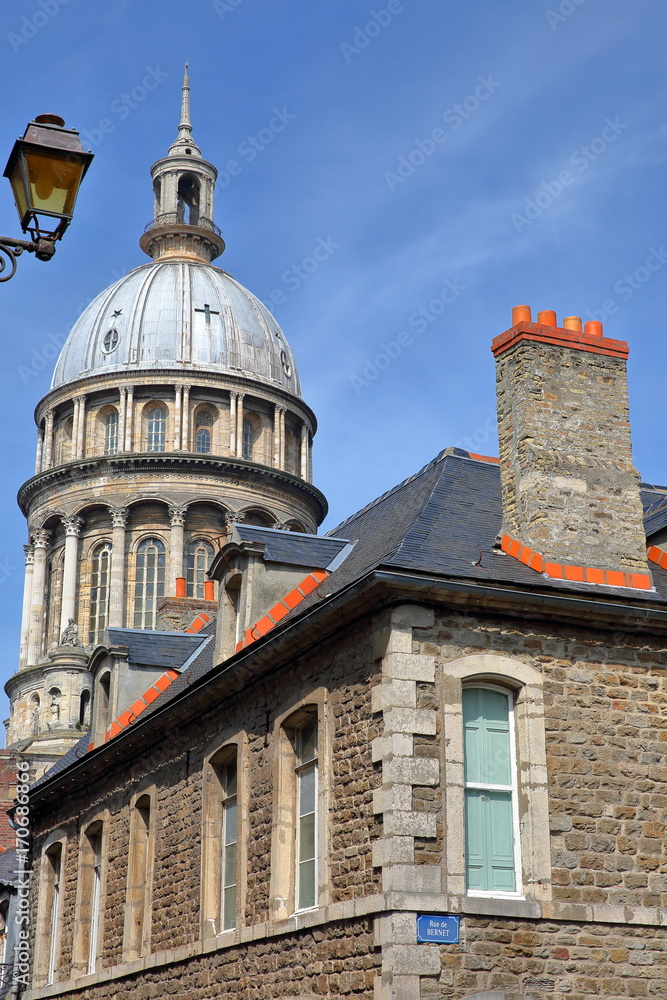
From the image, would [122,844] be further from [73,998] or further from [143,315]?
[143,315]

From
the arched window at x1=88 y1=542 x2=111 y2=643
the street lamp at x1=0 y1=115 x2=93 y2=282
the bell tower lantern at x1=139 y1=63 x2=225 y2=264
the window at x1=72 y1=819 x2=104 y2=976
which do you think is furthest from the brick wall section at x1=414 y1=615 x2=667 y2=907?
the bell tower lantern at x1=139 y1=63 x2=225 y2=264

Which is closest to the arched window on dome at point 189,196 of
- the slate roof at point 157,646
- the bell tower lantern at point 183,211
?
the bell tower lantern at point 183,211

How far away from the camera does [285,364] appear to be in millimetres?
60250

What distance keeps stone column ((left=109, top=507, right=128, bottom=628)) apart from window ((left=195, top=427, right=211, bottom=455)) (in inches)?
156

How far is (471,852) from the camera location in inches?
488

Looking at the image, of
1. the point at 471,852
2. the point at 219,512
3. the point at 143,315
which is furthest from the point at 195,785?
the point at 143,315

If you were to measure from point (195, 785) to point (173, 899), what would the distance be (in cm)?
146

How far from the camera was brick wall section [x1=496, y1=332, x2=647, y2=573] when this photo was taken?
1413 centimetres

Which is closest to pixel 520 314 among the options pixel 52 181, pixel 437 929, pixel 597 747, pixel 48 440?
pixel 597 747

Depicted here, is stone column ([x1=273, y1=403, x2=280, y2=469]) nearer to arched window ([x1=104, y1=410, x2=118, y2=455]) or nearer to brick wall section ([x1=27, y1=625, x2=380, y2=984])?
arched window ([x1=104, y1=410, x2=118, y2=455])

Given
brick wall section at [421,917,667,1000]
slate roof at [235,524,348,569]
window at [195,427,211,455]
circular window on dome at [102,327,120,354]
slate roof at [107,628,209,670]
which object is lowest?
brick wall section at [421,917,667,1000]

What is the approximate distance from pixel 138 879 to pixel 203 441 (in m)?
39.0

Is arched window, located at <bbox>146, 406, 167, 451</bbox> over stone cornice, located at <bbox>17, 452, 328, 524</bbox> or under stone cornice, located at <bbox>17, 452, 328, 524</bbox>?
over

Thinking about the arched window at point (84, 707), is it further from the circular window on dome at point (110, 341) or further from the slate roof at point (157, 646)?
the slate roof at point (157, 646)
